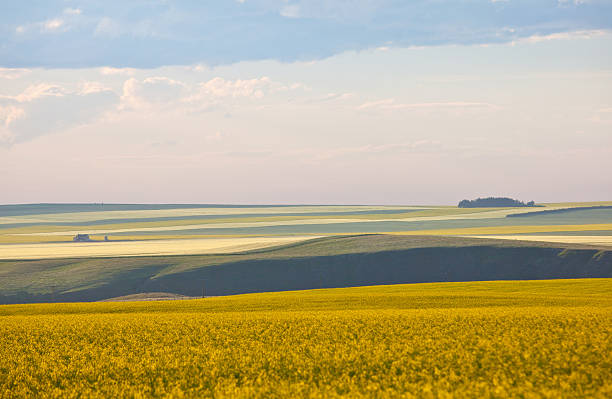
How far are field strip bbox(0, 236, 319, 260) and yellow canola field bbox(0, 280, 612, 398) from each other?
10072 cm

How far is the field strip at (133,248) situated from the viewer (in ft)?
414

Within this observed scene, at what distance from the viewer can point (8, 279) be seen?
10200 centimetres

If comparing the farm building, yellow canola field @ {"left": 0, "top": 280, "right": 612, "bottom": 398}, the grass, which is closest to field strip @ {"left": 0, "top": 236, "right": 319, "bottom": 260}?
the grass

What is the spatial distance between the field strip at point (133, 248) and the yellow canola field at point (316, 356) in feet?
330

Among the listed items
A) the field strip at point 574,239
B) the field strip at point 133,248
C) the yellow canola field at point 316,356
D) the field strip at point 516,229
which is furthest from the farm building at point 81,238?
the yellow canola field at point 316,356

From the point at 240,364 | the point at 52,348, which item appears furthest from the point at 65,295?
the point at 240,364

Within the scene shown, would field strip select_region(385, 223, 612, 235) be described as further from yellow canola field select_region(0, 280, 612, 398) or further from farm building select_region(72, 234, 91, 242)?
yellow canola field select_region(0, 280, 612, 398)

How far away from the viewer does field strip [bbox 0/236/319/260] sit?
414ft

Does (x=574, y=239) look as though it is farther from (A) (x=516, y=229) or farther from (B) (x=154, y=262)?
(B) (x=154, y=262)

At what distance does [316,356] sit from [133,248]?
12951cm

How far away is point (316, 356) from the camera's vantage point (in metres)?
17.7

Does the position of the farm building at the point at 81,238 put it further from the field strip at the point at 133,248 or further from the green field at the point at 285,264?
the green field at the point at 285,264

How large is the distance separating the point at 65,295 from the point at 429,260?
61.0 m

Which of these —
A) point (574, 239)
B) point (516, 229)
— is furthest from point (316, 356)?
point (516, 229)
